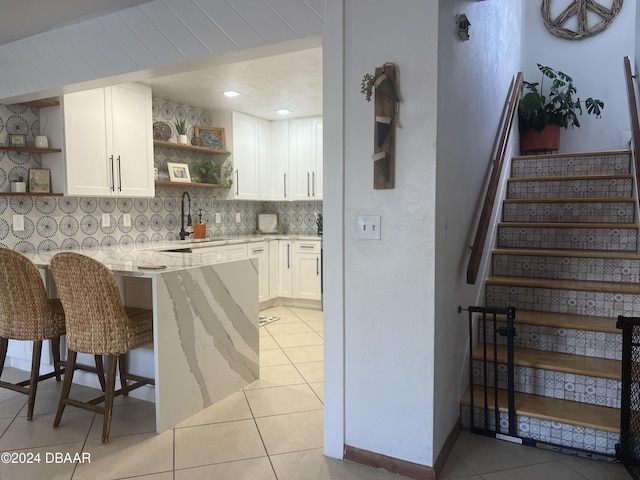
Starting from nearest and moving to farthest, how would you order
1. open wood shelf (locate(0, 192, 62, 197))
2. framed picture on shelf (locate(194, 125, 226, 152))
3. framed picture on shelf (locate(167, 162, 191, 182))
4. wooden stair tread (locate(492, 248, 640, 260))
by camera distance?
wooden stair tread (locate(492, 248, 640, 260)) → open wood shelf (locate(0, 192, 62, 197)) → framed picture on shelf (locate(167, 162, 191, 182)) → framed picture on shelf (locate(194, 125, 226, 152))

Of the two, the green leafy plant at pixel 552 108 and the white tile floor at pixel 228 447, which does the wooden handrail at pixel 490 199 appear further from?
the white tile floor at pixel 228 447

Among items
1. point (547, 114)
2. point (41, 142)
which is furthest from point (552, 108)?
point (41, 142)

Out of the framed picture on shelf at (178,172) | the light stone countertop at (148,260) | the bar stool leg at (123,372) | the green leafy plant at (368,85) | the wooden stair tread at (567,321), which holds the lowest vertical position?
the bar stool leg at (123,372)

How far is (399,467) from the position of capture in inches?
83.9

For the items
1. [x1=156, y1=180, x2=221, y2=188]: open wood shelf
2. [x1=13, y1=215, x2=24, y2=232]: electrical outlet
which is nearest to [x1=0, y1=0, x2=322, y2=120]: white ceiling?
Result: [x1=156, y1=180, x2=221, y2=188]: open wood shelf

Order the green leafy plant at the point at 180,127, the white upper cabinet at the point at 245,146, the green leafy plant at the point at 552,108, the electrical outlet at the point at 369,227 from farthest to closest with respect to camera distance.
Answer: the white upper cabinet at the point at 245,146 < the green leafy plant at the point at 180,127 < the green leafy plant at the point at 552,108 < the electrical outlet at the point at 369,227

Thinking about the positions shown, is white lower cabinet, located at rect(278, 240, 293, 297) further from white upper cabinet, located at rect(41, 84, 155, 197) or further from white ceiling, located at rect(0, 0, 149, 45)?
white ceiling, located at rect(0, 0, 149, 45)

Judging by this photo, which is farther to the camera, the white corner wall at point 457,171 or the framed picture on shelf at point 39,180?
the framed picture on shelf at point 39,180

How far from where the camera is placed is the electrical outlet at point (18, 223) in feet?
12.0

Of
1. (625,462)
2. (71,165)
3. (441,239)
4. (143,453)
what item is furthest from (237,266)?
(625,462)

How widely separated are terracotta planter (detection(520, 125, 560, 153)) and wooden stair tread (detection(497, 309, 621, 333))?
7.57ft

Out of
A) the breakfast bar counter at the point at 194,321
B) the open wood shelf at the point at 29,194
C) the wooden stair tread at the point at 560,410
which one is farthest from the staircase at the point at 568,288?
the open wood shelf at the point at 29,194

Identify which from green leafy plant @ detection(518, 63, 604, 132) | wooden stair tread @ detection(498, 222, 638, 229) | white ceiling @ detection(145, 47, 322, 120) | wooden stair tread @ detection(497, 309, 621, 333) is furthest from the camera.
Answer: green leafy plant @ detection(518, 63, 604, 132)

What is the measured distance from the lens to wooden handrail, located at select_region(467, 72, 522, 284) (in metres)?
2.35
